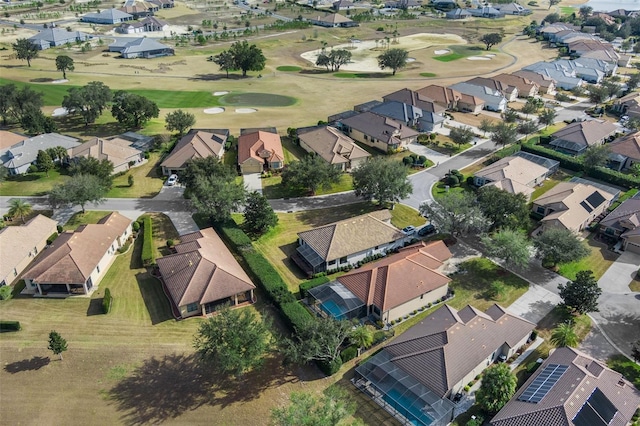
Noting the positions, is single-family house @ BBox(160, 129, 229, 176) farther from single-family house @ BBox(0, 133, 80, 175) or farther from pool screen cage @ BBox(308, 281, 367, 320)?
pool screen cage @ BBox(308, 281, 367, 320)

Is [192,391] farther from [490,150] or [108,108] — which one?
[108,108]

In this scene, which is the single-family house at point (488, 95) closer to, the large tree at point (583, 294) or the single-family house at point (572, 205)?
the single-family house at point (572, 205)

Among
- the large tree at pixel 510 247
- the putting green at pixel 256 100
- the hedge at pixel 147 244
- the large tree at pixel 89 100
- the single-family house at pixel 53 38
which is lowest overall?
the hedge at pixel 147 244

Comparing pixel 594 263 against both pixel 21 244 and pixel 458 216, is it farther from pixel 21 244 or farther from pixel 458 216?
pixel 21 244

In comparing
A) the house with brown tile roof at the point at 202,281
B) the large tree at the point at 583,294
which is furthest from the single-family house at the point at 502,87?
the house with brown tile roof at the point at 202,281

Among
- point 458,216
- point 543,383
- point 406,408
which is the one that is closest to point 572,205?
point 458,216

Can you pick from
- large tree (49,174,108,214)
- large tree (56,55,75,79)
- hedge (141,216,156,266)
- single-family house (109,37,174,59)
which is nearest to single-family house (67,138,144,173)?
large tree (49,174,108,214)
